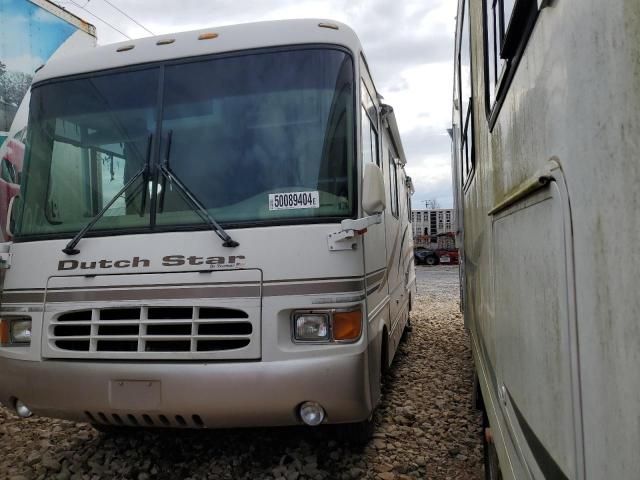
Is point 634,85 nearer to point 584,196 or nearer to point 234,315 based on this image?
point 584,196

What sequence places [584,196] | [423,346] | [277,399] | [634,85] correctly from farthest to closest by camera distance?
[423,346] < [277,399] < [584,196] < [634,85]

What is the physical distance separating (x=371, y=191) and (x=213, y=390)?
4.95 feet

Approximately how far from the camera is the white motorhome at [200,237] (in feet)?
10.4

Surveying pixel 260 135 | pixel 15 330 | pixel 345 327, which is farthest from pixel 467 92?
pixel 15 330

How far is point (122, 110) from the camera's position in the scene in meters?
3.66

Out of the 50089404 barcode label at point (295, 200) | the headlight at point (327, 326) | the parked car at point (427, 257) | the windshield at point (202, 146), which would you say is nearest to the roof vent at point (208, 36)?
the windshield at point (202, 146)

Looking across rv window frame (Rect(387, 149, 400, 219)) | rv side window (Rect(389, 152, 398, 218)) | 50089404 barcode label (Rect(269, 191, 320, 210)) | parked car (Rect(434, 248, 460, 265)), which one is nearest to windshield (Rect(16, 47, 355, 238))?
50089404 barcode label (Rect(269, 191, 320, 210))

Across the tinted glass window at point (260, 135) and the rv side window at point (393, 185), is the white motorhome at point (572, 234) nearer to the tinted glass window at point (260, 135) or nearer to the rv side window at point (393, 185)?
the tinted glass window at point (260, 135)

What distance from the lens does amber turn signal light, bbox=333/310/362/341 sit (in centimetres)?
318

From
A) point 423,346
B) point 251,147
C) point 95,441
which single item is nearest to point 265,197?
point 251,147

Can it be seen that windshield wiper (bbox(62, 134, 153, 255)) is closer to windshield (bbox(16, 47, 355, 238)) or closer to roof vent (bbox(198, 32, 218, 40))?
windshield (bbox(16, 47, 355, 238))

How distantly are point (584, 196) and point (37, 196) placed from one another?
370 centimetres

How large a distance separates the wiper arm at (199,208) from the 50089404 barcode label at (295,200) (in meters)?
0.33

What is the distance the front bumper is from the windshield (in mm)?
873
